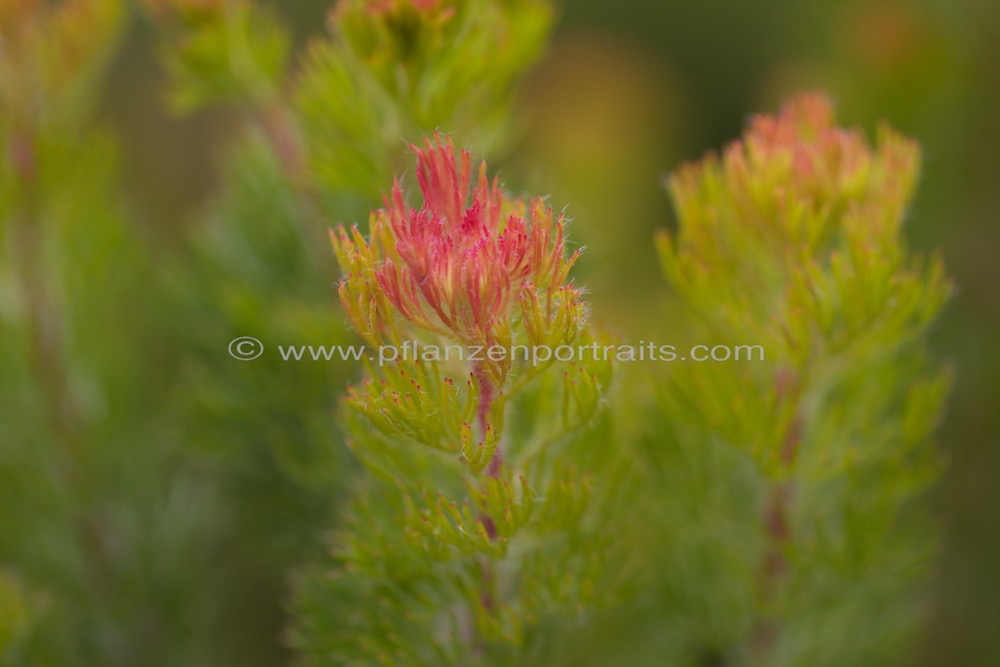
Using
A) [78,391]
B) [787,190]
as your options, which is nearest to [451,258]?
[787,190]

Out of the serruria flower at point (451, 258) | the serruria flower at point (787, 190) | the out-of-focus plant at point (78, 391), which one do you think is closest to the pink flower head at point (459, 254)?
the serruria flower at point (451, 258)

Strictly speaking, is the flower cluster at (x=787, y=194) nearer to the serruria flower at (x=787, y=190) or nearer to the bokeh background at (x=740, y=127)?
the serruria flower at (x=787, y=190)

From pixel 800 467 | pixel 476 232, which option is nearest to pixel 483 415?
pixel 476 232

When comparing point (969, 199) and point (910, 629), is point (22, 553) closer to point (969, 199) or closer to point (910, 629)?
point (910, 629)

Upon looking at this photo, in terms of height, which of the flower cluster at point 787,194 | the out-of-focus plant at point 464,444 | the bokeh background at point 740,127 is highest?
the bokeh background at point 740,127

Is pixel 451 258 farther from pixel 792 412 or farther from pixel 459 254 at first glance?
pixel 792 412

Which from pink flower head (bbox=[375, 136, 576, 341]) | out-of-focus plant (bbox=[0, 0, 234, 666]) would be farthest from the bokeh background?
pink flower head (bbox=[375, 136, 576, 341])
